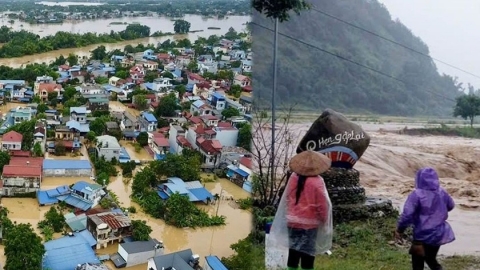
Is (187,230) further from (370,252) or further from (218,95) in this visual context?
(218,95)

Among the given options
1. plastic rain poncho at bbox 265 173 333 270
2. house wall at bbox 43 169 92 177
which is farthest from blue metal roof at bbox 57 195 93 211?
plastic rain poncho at bbox 265 173 333 270

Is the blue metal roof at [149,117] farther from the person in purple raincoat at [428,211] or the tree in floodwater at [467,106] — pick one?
the person in purple raincoat at [428,211]

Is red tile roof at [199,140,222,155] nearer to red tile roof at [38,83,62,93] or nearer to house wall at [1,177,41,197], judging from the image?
house wall at [1,177,41,197]

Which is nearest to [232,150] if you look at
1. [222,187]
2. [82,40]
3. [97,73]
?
[222,187]

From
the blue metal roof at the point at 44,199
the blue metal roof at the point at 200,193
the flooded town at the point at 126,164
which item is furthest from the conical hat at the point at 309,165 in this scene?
the blue metal roof at the point at 44,199

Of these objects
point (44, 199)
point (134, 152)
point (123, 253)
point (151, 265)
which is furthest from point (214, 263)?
point (134, 152)

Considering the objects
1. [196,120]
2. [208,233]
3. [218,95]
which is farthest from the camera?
[218,95]
